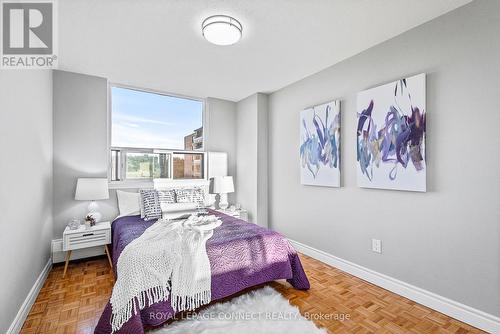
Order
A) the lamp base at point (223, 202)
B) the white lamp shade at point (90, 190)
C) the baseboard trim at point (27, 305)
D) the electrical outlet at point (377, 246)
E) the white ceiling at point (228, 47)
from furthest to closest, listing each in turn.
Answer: the lamp base at point (223, 202), the white lamp shade at point (90, 190), the electrical outlet at point (377, 246), the white ceiling at point (228, 47), the baseboard trim at point (27, 305)

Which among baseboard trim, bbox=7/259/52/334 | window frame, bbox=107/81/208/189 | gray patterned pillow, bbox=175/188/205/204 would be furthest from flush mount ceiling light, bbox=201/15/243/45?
Answer: baseboard trim, bbox=7/259/52/334

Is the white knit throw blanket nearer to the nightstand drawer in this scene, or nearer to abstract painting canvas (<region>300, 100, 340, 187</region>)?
the nightstand drawer

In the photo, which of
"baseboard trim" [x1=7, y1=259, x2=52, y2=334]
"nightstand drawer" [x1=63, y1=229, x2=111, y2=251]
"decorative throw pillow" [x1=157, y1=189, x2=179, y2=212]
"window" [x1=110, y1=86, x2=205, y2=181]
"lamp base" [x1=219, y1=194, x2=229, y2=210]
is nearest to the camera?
"baseboard trim" [x1=7, y1=259, x2=52, y2=334]

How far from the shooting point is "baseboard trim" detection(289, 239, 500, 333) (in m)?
1.79

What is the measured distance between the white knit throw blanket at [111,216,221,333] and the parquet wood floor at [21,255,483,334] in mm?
553

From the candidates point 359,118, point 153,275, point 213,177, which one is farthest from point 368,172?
point 213,177

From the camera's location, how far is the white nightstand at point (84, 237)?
8.93 ft

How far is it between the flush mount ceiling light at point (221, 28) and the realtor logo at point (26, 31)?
1216 mm

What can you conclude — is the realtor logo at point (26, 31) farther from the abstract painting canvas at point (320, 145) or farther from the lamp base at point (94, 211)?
the abstract painting canvas at point (320, 145)

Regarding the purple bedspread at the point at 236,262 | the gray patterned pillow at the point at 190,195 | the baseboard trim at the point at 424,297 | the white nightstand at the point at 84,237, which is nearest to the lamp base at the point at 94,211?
the white nightstand at the point at 84,237

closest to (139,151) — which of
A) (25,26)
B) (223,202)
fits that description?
(223,202)

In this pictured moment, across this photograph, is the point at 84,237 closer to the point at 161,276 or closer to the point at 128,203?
the point at 128,203

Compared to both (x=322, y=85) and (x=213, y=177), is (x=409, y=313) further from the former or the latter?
(x=213, y=177)

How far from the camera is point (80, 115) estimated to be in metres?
3.24
